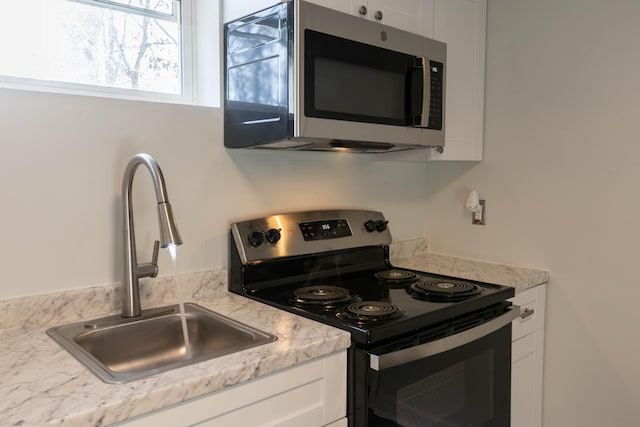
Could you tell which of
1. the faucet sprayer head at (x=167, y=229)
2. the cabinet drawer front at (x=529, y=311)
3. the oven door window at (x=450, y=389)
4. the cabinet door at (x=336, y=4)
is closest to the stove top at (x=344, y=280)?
the oven door window at (x=450, y=389)

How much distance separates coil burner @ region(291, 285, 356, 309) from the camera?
152 centimetres

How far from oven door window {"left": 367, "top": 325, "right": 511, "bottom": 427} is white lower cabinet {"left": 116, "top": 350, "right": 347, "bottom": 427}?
0.09 meters

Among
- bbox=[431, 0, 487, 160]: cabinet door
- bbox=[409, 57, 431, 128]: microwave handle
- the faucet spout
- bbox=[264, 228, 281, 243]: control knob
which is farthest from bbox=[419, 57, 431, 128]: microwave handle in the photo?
the faucet spout

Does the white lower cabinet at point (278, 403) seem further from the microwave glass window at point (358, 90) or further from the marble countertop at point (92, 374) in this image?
the microwave glass window at point (358, 90)

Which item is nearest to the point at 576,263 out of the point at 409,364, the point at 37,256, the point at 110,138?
the point at 409,364

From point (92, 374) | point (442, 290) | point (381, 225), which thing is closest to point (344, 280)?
point (381, 225)

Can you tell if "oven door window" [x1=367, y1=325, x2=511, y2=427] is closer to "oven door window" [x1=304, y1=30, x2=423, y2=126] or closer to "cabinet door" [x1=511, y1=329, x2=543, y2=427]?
"cabinet door" [x1=511, y1=329, x2=543, y2=427]

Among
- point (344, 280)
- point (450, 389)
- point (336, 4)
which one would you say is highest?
point (336, 4)

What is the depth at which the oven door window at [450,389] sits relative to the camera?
1300 mm

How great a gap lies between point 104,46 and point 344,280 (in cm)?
114

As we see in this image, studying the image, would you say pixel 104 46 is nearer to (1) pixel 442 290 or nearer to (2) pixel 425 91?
(2) pixel 425 91

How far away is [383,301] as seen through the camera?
5.25 ft

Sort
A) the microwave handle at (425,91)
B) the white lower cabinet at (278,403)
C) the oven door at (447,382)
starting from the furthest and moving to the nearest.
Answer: the microwave handle at (425,91) < the oven door at (447,382) < the white lower cabinet at (278,403)

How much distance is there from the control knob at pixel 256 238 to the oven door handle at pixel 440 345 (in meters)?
0.60
